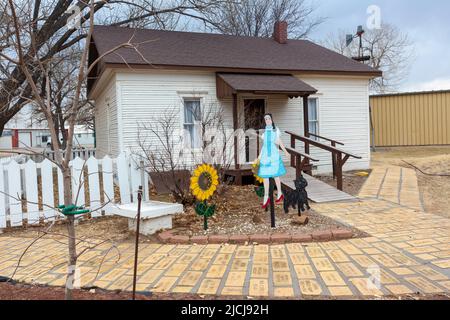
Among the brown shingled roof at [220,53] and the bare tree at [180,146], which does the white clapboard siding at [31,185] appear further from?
the brown shingled roof at [220,53]

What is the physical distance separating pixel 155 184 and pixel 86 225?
9.22 feet

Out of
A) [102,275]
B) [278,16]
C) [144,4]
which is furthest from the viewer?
[278,16]

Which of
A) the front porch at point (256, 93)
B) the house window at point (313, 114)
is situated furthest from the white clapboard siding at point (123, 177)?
the house window at point (313, 114)

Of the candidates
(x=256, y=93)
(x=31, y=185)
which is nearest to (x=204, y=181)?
(x=31, y=185)

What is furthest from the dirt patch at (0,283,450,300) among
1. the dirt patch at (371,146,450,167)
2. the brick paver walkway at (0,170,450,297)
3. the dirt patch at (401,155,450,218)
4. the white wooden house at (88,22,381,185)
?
the dirt patch at (371,146,450,167)

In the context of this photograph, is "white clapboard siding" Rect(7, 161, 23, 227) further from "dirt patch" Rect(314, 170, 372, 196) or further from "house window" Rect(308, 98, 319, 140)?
"house window" Rect(308, 98, 319, 140)

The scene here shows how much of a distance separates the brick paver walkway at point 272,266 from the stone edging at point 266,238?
14cm

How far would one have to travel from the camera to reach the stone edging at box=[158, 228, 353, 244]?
4812 millimetres

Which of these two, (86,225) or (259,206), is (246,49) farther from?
(86,225)

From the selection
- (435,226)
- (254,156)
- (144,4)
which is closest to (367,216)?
(435,226)

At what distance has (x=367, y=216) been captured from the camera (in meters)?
6.12

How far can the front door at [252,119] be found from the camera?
427 inches

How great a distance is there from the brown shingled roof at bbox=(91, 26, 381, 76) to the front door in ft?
3.83

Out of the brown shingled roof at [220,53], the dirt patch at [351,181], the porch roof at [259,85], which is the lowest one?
the dirt patch at [351,181]
